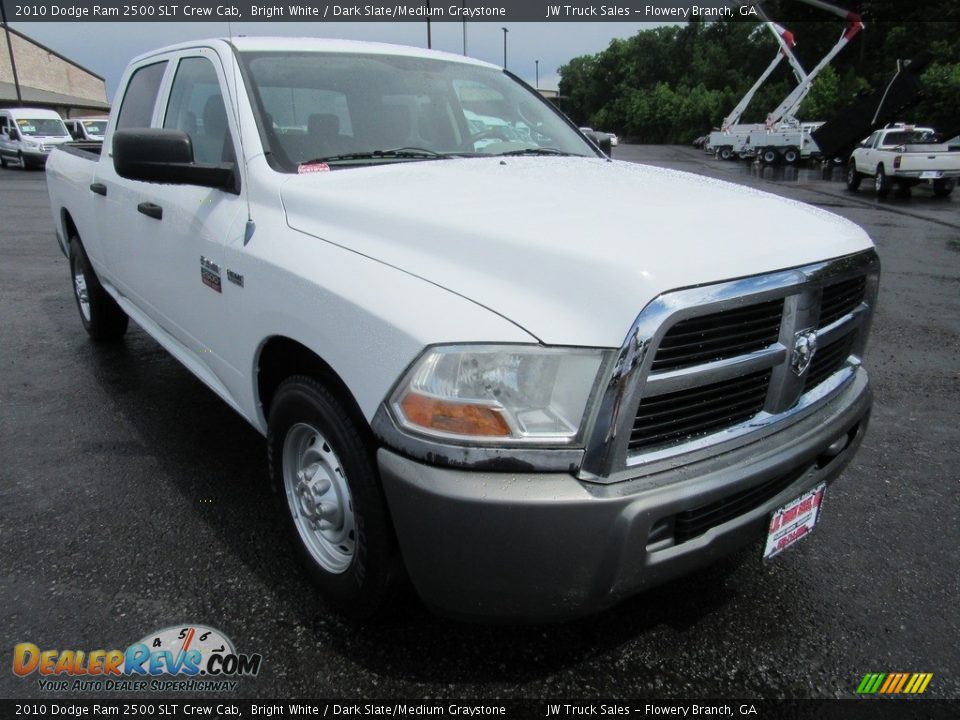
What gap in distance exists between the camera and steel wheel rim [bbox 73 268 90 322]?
5.19 meters

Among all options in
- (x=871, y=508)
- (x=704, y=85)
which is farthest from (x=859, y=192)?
(x=704, y=85)

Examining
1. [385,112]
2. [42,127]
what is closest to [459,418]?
[385,112]

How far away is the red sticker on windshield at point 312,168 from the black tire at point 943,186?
64.6ft

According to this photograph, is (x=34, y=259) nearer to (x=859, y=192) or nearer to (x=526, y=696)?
(x=526, y=696)

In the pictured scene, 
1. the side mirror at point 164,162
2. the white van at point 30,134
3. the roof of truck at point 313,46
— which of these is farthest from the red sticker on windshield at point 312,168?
the white van at point 30,134

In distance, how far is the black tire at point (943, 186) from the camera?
18.0m

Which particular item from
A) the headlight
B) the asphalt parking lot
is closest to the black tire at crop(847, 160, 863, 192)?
the asphalt parking lot

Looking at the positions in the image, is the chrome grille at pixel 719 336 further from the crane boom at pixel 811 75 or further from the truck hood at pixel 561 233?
the crane boom at pixel 811 75

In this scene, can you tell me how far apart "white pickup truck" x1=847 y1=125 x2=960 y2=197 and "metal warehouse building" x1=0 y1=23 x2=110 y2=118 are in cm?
4728

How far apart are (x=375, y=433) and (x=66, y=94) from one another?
6980 centimetres

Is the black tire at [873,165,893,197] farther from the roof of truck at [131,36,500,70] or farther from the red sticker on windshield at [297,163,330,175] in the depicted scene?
the red sticker on windshield at [297,163,330,175]

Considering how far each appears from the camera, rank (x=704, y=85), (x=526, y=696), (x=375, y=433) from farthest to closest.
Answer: (x=704, y=85), (x=526, y=696), (x=375, y=433)

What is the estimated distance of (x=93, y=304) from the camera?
5078mm

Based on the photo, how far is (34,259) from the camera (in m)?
8.78
